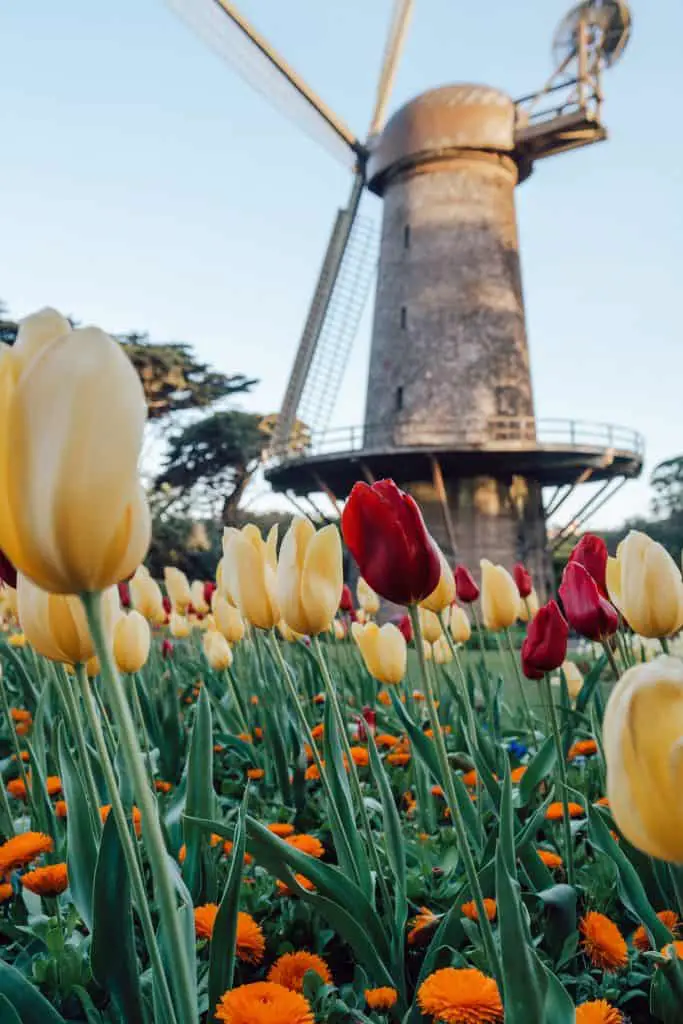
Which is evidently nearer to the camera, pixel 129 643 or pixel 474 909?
pixel 474 909

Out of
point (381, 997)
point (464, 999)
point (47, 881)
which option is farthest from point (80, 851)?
point (464, 999)

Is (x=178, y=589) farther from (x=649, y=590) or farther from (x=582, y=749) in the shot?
(x=649, y=590)

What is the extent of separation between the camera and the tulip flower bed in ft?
1.68

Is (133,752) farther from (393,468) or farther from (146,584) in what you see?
(393,468)

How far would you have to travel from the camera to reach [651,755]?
1.58ft

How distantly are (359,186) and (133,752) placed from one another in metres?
17.2

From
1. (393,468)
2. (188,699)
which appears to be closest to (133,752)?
(188,699)

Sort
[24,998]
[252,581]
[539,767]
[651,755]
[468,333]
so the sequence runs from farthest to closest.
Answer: [468,333], [539,767], [252,581], [24,998], [651,755]

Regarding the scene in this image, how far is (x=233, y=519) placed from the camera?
25641 millimetres

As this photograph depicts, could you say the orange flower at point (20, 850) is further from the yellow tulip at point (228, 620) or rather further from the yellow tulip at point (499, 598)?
the yellow tulip at point (499, 598)

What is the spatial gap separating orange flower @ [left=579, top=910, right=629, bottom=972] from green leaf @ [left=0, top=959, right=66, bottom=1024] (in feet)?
2.21

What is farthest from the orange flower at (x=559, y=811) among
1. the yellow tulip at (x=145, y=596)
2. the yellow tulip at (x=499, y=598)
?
the yellow tulip at (x=145, y=596)

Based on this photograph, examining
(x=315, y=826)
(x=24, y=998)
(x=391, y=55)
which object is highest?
(x=391, y=55)

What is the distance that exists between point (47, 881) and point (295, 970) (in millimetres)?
380
